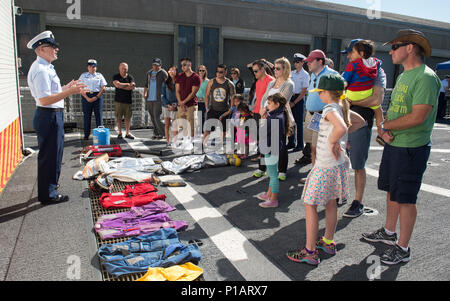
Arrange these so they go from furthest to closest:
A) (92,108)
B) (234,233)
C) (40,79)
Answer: (92,108) → (40,79) → (234,233)

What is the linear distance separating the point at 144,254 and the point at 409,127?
283 centimetres

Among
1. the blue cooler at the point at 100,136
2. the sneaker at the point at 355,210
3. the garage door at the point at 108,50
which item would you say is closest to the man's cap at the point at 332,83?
the sneaker at the point at 355,210

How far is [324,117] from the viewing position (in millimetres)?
3145

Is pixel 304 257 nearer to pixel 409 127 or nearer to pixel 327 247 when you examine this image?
pixel 327 247

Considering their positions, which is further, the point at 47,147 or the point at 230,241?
the point at 47,147

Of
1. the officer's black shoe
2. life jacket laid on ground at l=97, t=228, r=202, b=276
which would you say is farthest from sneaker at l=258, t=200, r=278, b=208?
the officer's black shoe

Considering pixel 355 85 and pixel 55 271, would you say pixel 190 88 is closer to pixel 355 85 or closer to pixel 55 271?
pixel 355 85

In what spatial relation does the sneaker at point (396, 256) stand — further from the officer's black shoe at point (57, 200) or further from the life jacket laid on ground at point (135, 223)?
the officer's black shoe at point (57, 200)

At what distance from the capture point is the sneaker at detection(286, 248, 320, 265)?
319cm

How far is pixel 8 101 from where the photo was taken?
6328 mm

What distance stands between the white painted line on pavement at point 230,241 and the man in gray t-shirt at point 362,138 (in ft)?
5.37

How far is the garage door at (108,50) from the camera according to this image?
1573 cm

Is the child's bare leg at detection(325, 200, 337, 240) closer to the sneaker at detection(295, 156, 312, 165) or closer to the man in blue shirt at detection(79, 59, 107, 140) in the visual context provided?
the sneaker at detection(295, 156, 312, 165)

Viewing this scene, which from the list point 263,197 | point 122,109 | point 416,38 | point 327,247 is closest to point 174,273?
point 327,247
